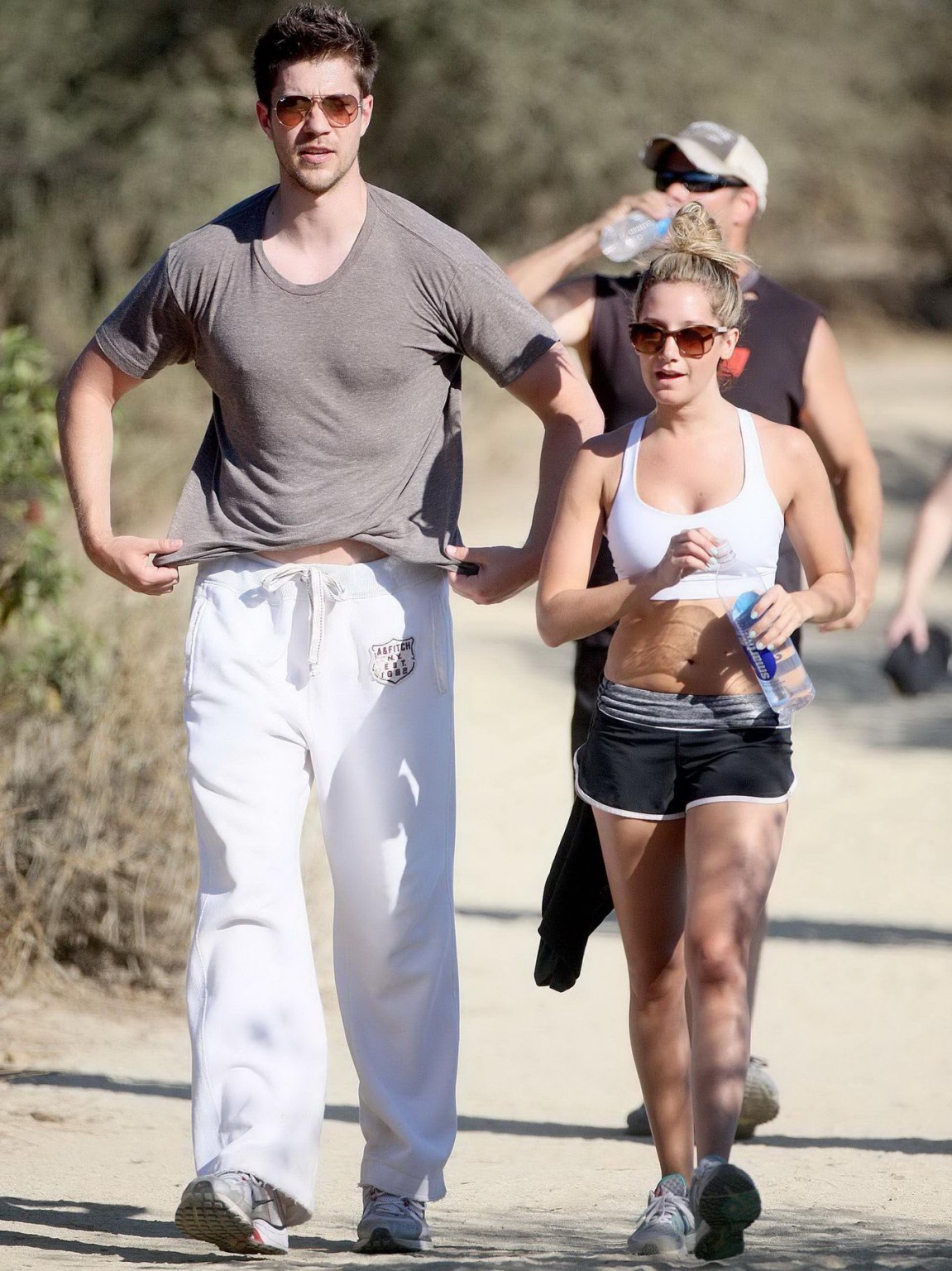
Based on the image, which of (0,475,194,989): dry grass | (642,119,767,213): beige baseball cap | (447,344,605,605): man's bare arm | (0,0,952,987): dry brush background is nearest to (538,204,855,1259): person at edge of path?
(447,344,605,605): man's bare arm

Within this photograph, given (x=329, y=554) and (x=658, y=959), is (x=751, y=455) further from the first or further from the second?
(x=658, y=959)

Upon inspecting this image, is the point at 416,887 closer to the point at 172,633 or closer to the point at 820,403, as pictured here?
the point at 820,403

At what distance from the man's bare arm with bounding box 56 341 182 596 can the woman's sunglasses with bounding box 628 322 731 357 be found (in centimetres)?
101

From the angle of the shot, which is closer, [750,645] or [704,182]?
[750,645]

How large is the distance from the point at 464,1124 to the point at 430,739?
1849 millimetres

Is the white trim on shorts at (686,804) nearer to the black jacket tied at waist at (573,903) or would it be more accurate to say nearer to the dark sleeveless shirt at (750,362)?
the black jacket tied at waist at (573,903)

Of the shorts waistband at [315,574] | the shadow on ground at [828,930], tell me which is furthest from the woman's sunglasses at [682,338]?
the shadow on ground at [828,930]

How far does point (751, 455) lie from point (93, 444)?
4.27 feet

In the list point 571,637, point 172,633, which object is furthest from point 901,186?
point 571,637

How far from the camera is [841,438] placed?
457 cm

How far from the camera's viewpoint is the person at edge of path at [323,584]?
11.7 ft

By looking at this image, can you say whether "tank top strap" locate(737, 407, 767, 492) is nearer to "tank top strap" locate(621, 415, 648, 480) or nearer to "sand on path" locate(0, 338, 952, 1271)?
"tank top strap" locate(621, 415, 648, 480)

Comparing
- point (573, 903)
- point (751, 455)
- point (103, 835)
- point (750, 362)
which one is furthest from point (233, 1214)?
point (103, 835)

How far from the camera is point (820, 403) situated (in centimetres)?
453
